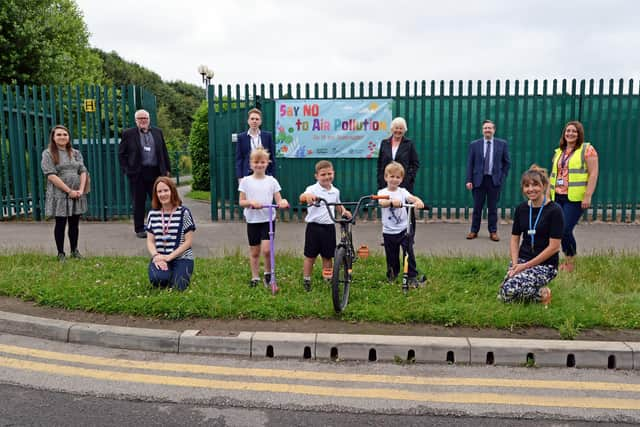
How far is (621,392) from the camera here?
350 cm

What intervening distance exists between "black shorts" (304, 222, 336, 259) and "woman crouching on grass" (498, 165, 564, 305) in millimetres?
1716

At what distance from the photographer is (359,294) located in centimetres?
521

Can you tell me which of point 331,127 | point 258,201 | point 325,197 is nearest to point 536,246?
point 325,197

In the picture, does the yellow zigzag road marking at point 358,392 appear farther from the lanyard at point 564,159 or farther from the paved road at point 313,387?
the lanyard at point 564,159

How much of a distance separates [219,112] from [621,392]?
8299 millimetres

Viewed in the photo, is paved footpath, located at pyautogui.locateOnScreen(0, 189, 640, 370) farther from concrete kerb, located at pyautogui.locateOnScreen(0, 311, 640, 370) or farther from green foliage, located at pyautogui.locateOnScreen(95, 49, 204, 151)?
→ green foliage, located at pyautogui.locateOnScreen(95, 49, 204, 151)

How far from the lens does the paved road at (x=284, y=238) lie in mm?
7559

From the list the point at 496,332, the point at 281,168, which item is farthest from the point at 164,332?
the point at 281,168

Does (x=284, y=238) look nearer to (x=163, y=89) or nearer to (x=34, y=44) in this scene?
(x=34, y=44)

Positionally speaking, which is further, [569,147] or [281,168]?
[281,168]

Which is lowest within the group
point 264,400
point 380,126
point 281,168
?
point 264,400

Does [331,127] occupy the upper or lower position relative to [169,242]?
upper

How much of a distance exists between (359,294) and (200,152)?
45.2 feet

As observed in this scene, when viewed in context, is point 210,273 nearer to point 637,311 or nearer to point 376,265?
point 376,265
